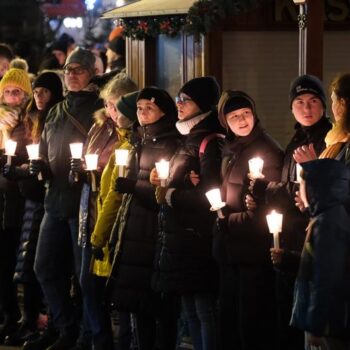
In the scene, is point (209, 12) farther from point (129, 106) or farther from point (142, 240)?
point (142, 240)

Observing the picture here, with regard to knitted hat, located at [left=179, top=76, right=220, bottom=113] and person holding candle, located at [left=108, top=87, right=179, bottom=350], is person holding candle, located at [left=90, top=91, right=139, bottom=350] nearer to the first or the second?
person holding candle, located at [left=108, top=87, right=179, bottom=350]

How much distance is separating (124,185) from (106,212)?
585 millimetres

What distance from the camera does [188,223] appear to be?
9.59 meters

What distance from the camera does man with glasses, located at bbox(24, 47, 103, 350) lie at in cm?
1112

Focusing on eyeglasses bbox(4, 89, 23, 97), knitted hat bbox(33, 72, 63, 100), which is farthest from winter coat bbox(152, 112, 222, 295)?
eyeglasses bbox(4, 89, 23, 97)

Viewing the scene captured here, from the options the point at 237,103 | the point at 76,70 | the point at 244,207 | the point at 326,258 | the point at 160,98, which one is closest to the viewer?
the point at 326,258

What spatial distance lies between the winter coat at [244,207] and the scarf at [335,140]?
30.7 inches

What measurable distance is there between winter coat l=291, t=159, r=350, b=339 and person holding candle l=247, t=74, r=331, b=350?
98 centimetres

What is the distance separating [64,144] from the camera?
36.7 ft

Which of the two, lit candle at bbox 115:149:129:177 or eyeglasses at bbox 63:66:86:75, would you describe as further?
eyeglasses at bbox 63:66:86:75

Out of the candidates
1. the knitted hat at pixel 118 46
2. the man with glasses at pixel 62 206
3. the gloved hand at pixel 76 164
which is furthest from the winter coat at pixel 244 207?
the knitted hat at pixel 118 46

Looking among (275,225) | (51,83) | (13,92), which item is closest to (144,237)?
(275,225)

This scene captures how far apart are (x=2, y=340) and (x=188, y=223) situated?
302cm

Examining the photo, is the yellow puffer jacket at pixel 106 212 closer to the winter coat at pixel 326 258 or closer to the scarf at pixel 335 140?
the scarf at pixel 335 140
